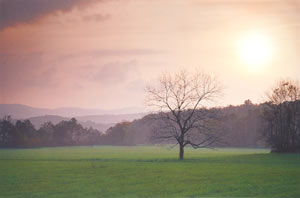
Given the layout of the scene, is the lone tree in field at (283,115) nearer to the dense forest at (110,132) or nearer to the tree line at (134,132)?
the tree line at (134,132)

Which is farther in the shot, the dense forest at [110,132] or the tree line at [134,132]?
the dense forest at [110,132]

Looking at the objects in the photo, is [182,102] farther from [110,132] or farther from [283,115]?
[110,132]

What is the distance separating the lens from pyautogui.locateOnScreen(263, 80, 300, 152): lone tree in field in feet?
213

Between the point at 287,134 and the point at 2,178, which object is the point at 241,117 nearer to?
the point at 287,134

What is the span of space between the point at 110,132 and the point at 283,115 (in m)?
79.2

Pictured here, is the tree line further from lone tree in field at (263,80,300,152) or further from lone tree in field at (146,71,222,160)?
lone tree in field at (146,71,222,160)

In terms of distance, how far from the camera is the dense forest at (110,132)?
102 m

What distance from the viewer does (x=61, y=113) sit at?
115 metres

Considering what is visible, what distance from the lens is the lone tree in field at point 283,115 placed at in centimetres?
6500

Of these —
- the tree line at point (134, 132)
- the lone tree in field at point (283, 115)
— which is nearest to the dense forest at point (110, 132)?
the tree line at point (134, 132)

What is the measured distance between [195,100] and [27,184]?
30549 millimetres

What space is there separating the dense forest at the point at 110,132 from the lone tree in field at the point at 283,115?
21.6 metres

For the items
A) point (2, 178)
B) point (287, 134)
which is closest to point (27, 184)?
point (2, 178)

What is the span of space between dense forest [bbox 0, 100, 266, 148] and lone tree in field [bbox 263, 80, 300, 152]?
2162cm
